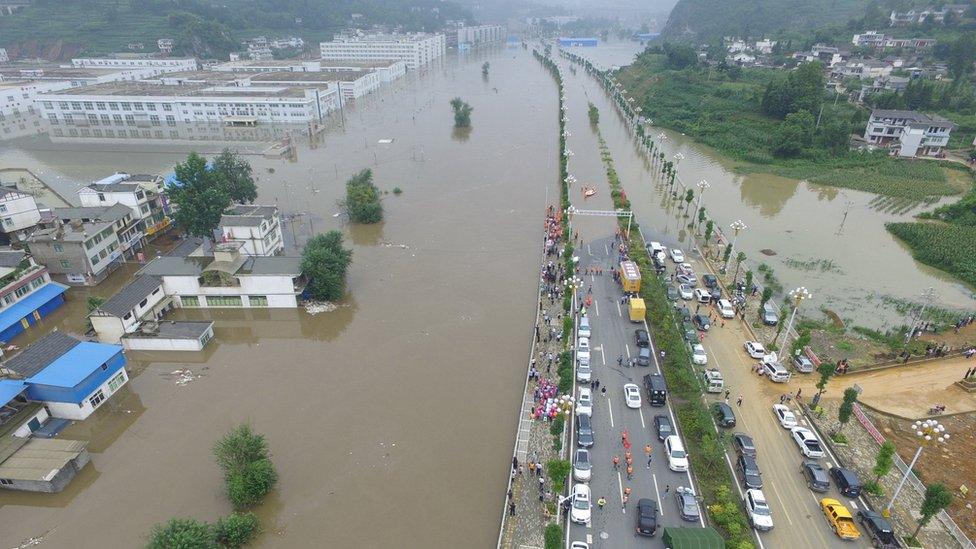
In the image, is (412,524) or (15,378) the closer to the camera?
(412,524)

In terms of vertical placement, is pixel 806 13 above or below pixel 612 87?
above

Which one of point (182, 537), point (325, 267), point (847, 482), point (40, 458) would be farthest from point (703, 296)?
point (40, 458)

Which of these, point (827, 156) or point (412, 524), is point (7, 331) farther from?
point (827, 156)

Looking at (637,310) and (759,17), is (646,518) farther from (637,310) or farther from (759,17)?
(759,17)

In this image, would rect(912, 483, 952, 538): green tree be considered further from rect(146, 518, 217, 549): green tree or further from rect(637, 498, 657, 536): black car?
rect(146, 518, 217, 549): green tree

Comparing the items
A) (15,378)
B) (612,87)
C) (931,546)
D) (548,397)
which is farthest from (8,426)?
(612,87)

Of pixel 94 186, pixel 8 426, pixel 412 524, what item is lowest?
pixel 412 524

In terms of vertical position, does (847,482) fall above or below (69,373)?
below

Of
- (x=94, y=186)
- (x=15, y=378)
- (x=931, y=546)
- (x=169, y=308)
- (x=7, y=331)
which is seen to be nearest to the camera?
(x=931, y=546)
